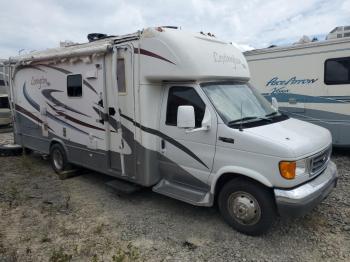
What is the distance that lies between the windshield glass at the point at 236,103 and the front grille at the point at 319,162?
3.09ft

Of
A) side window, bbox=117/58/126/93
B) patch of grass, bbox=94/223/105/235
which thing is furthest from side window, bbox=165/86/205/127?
patch of grass, bbox=94/223/105/235

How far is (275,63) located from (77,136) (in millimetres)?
5879

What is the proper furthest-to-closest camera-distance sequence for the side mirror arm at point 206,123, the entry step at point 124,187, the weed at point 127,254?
the entry step at point 124,187
the side mirror arm at point 206,123
the weed at point 127,254

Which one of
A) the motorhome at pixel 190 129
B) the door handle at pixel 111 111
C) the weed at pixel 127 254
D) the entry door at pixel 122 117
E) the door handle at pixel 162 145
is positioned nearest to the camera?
the weed at pixel 127 254

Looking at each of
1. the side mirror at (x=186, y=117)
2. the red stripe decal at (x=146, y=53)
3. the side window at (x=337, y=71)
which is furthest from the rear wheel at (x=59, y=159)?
the side window at (x=337, y=71)

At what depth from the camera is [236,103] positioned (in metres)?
4.92

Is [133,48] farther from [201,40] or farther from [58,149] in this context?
[58,149]

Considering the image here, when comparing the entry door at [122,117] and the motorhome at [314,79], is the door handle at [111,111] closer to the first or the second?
the entry door at [122,117]

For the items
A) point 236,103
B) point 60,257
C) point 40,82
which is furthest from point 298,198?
point 40,82

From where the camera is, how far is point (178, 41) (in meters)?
4.88

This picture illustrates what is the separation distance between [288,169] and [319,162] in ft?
2.84

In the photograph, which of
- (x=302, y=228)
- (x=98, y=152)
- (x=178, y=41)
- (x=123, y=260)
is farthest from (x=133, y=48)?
(x=302, y=228)

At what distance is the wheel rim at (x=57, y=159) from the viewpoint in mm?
7535

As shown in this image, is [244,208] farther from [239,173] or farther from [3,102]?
[3,102]
